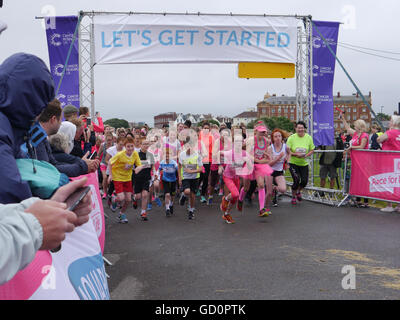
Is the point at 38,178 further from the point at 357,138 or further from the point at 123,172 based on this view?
the point at 357,138

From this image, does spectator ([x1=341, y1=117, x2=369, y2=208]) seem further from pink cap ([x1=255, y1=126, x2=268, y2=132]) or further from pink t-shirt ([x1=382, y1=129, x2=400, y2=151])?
pink cap ([x1=255, y1=126, x2=268, y2=132])

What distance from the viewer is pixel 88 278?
193 cm

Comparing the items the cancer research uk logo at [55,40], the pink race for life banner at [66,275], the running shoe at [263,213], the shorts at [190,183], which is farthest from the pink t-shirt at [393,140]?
the cancer research uk logo at [55,40]

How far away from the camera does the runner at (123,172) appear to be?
26.9 ft

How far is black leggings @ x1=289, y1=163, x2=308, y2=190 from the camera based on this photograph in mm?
10089

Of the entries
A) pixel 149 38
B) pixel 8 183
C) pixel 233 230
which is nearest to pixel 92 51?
pixel 149 38

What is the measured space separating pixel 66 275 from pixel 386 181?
8.57m

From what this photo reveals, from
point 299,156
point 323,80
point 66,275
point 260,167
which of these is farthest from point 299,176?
point 66,275

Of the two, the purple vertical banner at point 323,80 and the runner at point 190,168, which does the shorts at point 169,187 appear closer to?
the runner at point 190,168

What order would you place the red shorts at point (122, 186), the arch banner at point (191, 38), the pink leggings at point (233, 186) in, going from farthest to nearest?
the arch banner at point (191, 38)
the red shorts at point (122, 186)
the pink leggings at point (233, 186)

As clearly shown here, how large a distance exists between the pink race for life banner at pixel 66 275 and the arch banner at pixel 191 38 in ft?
29.5

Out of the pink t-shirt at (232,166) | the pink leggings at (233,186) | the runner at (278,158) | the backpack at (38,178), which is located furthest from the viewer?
the runner at (278,158)

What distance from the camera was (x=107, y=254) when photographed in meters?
5.71

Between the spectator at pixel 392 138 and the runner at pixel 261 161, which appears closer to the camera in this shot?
the runner at pixel 261 161
